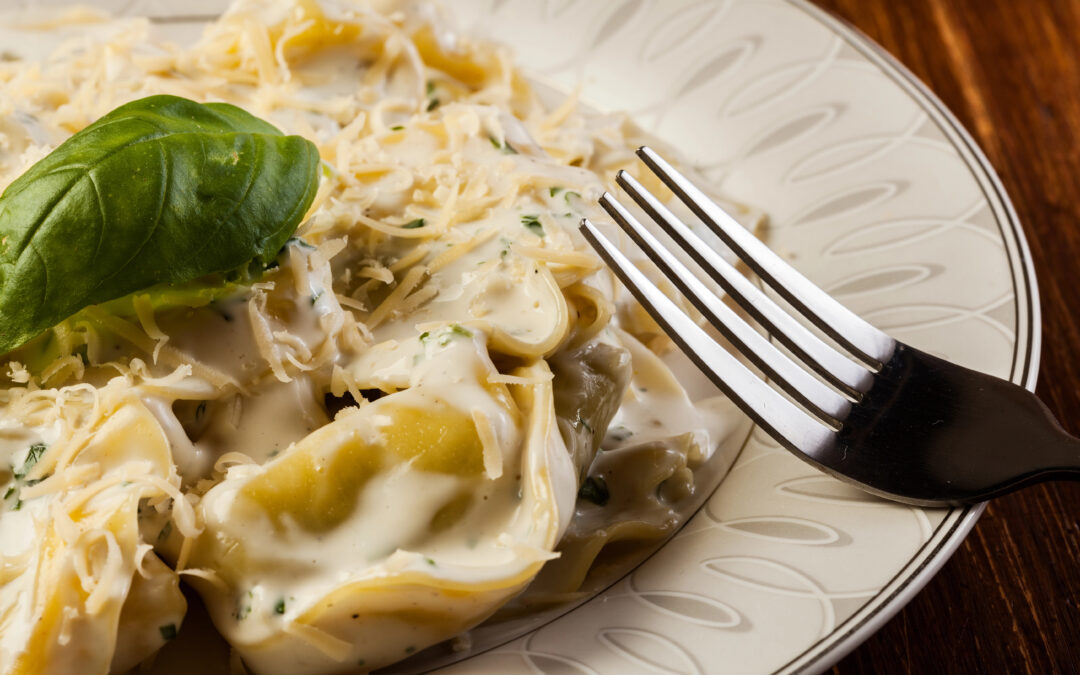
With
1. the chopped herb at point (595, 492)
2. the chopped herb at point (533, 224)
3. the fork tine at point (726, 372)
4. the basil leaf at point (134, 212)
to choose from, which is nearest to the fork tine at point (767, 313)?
the fork tine at point (726, 372)

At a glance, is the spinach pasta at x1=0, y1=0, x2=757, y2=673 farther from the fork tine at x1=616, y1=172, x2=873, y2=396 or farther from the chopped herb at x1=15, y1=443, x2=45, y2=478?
the fork tine at x1=616, y1=172, x2=873, y2=396

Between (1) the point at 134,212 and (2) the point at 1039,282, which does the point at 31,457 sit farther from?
(2) the point at 1039,282

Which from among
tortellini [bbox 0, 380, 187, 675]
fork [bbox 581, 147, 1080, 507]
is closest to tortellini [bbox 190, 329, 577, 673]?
tortellini [bbox 0, 380, 187, 675]

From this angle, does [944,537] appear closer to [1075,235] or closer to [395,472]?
[395,472]

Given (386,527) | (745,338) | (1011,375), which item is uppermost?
(1011,375)

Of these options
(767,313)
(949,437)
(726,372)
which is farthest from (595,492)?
(949,437)

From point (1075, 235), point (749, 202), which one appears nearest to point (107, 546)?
point (749, 202)

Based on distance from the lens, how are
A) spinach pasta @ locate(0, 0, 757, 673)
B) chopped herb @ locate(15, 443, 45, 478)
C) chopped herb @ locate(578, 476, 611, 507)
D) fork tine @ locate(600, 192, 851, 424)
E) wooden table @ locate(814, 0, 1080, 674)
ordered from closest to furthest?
1. spinach pasta @ locate(0, 0, 757, 673)
2. chopped herb @ locate(15, 443, 45, 478)
3. fork tine @ locate(600, 192, 851, 424)
4. wooden table @ locate(814, 0, 1080, 674)
5. chopped herb @ locate(578, 476, 611, 507)

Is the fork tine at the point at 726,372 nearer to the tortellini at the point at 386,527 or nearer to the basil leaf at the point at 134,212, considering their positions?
the tortellini at the point at 386,527
